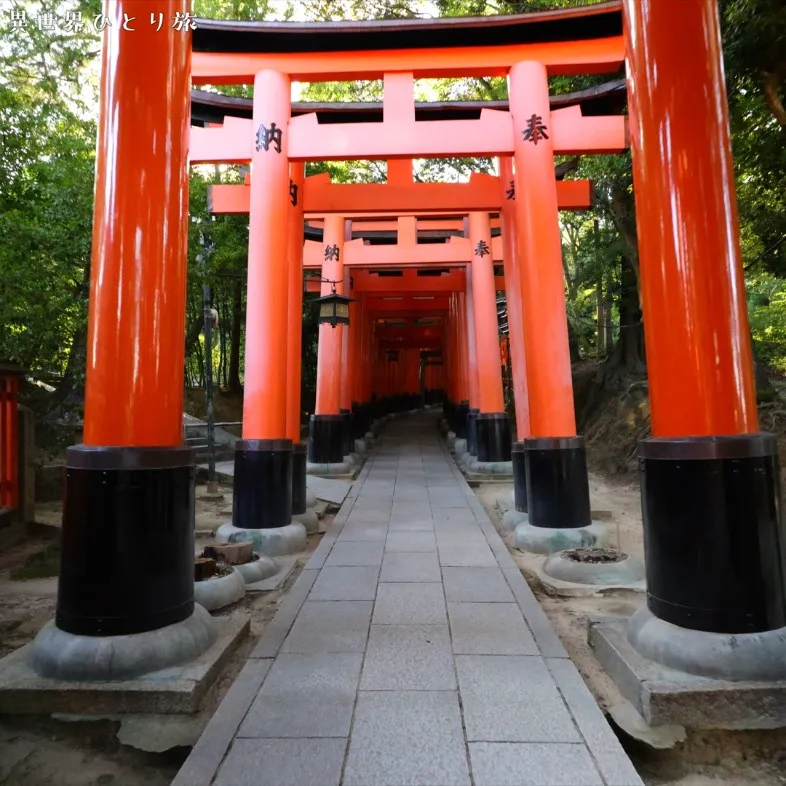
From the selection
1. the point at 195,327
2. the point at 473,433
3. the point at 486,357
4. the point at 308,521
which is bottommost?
the point at 308,521

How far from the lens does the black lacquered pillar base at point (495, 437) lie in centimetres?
1108

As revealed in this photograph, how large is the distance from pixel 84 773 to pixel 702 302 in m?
3.57

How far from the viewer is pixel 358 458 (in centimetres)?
1359

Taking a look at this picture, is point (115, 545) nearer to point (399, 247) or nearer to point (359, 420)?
point (399, 247)

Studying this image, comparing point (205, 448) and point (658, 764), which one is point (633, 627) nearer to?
point (658, 764)

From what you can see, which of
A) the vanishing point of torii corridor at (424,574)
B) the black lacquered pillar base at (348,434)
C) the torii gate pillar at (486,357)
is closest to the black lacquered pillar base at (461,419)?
the black lacquered pillar base at (348,434)

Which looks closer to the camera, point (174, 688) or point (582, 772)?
point (582, 772)

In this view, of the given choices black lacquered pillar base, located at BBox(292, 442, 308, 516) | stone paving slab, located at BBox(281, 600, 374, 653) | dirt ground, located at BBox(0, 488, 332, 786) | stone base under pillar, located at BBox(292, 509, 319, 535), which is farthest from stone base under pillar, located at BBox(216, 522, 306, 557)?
dirt ground, located at BBox(0, 488, 332, 786)

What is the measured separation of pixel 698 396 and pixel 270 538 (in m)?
4.17

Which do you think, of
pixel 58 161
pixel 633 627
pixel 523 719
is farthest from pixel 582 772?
pixel 58 161

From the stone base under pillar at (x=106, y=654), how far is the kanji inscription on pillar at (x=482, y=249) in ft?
33.7

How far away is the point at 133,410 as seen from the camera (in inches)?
114

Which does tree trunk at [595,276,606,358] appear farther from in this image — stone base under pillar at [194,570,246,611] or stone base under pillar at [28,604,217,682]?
stone base under pillar at [28,604,217,682]

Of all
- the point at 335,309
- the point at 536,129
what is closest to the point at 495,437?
the point at 335,309
